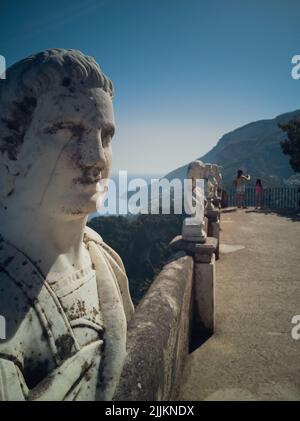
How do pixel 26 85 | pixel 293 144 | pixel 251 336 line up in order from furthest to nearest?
1. pixel 293 144
2. pixel 251 336
3. pixel 26 85

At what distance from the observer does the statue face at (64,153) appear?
143 centimetres

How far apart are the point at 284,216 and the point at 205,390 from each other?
44.3ft

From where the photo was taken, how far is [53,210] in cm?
150

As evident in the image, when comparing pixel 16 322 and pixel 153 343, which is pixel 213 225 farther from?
pixel 16 322

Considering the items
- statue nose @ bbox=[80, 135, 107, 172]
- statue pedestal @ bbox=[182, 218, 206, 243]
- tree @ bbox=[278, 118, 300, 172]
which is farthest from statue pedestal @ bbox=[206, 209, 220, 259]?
tree @ bbox=[278, 118, 300, 172]

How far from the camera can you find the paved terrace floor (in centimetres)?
363

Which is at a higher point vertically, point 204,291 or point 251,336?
point 204,291

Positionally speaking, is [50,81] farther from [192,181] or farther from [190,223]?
[192,181]

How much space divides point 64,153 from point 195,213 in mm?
4662

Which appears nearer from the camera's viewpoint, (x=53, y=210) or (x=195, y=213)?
(x=53, y=210)

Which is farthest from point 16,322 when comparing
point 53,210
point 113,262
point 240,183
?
point 240,183

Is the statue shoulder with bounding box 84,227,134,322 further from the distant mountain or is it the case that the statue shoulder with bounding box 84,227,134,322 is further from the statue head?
the distant mountain
